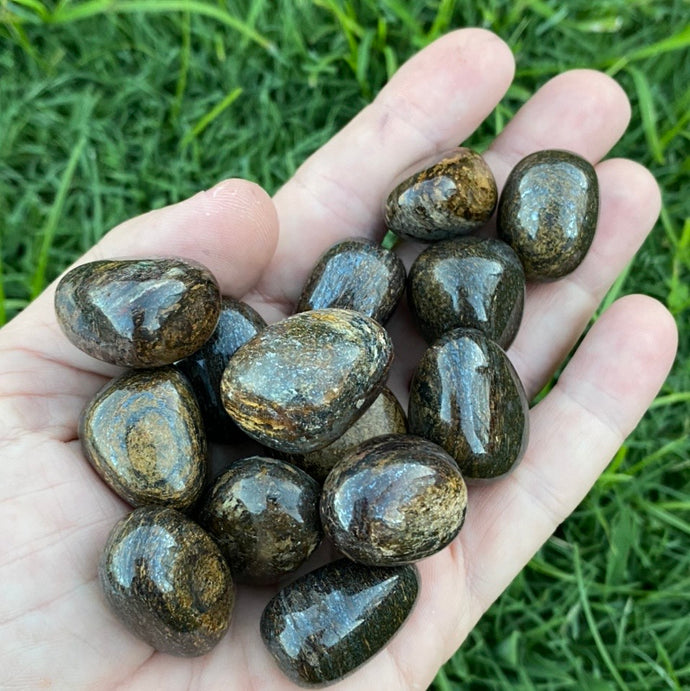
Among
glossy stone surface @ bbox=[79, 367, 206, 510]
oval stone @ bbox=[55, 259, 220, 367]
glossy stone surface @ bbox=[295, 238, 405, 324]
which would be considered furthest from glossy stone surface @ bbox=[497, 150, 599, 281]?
glossy stone surface @ bbox=[79, 367, 206, 510]

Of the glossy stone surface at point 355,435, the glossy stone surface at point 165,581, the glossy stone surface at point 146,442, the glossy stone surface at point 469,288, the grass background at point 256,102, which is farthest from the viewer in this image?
the grass background at point 256,102

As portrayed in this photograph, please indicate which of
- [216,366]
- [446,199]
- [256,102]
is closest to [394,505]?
[216,366]

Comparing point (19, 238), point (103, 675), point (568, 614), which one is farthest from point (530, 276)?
point (19, 238)

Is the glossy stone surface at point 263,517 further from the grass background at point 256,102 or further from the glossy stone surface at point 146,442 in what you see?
the grass background at point 256,102

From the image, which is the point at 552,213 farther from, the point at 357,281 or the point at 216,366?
the point at 216,366

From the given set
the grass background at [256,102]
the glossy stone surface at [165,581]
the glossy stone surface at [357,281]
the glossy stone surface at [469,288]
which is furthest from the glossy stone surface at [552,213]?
the glossy stone surface at [165,581]

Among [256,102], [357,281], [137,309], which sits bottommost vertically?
[137,309]
